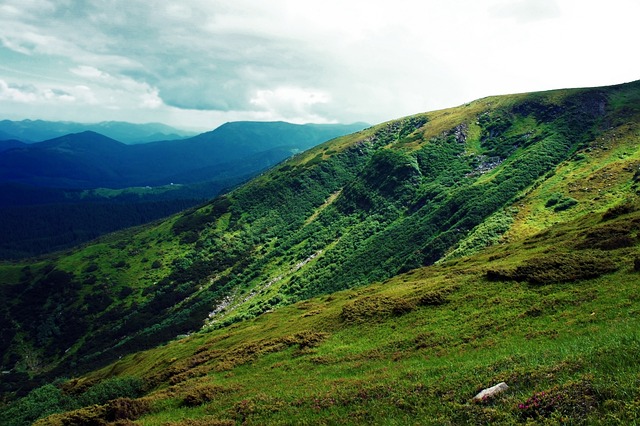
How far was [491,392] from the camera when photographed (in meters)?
18.3

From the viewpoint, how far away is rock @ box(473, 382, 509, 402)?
18094mm

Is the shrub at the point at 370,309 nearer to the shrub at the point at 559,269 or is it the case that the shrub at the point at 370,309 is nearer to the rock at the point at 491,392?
the shrub at the point at 559,269

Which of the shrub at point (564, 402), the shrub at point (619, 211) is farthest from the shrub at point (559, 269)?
the shrub at point (619, 211)

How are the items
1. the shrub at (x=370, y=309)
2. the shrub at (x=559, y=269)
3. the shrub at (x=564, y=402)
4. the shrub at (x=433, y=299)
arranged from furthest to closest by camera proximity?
the shrub at (x=370, y=309) < the shrub at (x=433, y=299) < the shrub at (x=559, y=269) < the shrub at (x=564, y=402)

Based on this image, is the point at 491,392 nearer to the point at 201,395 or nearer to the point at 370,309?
the point at 201,395

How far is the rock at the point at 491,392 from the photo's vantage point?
1809 centimetres

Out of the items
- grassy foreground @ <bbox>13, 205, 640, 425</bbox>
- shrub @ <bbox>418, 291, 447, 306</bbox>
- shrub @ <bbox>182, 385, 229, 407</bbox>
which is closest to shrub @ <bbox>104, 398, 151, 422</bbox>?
grassy foreground @ <bbox>13, 205, 640, 425</bbox>

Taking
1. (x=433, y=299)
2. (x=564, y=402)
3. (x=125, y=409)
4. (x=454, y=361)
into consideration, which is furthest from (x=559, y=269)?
(x=125, y=409)

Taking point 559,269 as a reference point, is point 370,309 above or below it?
below

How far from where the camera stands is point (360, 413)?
21.2 meters

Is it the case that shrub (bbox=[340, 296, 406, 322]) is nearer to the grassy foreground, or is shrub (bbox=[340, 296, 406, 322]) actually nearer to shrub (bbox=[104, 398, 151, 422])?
the grassy foreground

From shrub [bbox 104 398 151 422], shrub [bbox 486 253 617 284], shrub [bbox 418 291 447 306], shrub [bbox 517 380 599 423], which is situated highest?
shrub [bbox 517 380 599 423]

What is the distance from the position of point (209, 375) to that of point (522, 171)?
14962 centimetres

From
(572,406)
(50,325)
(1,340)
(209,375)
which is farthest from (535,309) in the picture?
(1,340)
